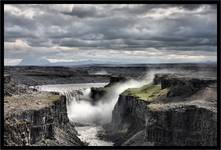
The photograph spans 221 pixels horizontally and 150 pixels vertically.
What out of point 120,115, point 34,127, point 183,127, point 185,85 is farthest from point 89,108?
point 34,127

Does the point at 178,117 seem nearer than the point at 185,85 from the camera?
Yes

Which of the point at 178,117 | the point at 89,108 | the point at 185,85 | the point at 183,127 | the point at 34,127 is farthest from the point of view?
the point at 89,108

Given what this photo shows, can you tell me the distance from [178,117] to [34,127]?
8.58 meters

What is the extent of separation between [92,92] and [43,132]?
3022 cm

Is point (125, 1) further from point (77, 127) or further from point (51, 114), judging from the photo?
point (77, 127)

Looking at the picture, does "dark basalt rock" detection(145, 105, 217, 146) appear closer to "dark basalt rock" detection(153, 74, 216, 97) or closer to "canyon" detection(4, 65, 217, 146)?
"canyon" detection(4, 65, 217, 146)

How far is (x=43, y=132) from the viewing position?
2261cm

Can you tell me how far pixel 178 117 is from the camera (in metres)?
24.5

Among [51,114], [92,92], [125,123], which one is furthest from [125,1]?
[92,92]

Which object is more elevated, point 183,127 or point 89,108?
point 183,127

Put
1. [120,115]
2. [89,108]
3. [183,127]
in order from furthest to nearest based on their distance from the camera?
[89,108]
[120,115]
[183,127]

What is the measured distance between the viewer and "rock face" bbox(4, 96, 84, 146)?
17.5 m

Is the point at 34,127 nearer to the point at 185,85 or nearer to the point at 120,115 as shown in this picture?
the point at 185,85

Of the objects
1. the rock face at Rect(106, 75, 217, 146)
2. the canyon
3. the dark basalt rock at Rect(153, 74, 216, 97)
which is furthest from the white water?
the dark basalt rock at Rect(153, 74, 216, 97)
